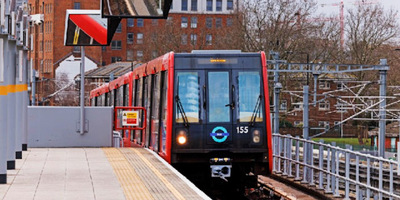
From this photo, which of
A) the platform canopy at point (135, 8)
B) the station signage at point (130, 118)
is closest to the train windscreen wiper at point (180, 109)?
the platform canopy at point (135, 8)

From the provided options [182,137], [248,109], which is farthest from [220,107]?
[182,137]

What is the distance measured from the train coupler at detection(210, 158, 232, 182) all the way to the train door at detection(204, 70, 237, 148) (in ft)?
1.00

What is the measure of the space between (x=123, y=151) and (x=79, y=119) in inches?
90.9

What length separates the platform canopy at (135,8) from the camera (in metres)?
19.5

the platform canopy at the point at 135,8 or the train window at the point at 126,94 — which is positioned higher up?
the platform canopy at the point at 135,8

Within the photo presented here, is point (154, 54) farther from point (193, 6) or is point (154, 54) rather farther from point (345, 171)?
point (345, 171)

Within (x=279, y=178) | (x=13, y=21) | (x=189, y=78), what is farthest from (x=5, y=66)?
(x=279, y=178)

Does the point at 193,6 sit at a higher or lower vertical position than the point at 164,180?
higher

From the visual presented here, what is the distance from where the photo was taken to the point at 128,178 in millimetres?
16375

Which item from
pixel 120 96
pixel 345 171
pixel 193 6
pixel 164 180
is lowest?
pixel 345 171

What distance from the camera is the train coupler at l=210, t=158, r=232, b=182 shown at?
67.3 feet

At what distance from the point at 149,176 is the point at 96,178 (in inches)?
35.1

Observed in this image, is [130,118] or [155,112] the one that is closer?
[155,112]

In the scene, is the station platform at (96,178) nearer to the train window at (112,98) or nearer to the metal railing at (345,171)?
the metal railing at (345,171)
